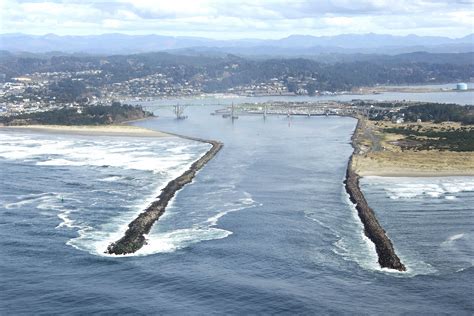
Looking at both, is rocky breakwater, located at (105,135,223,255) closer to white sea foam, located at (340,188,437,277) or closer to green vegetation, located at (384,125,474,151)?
white sea foam, located at (340,188,437,277)

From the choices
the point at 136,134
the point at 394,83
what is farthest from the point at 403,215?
the point at 394,83

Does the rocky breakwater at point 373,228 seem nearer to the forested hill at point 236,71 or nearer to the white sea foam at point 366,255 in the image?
the white sea foam at point 366,255

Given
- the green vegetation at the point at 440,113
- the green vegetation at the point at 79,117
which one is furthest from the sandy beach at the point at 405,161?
the green vegetation at the point at 79,117

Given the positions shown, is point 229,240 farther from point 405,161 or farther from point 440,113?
point 440,113

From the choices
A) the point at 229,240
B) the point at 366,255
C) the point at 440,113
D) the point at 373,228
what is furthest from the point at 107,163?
the point at 440,113

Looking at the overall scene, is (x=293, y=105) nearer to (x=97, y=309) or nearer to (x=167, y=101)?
(x=167, y=101)
